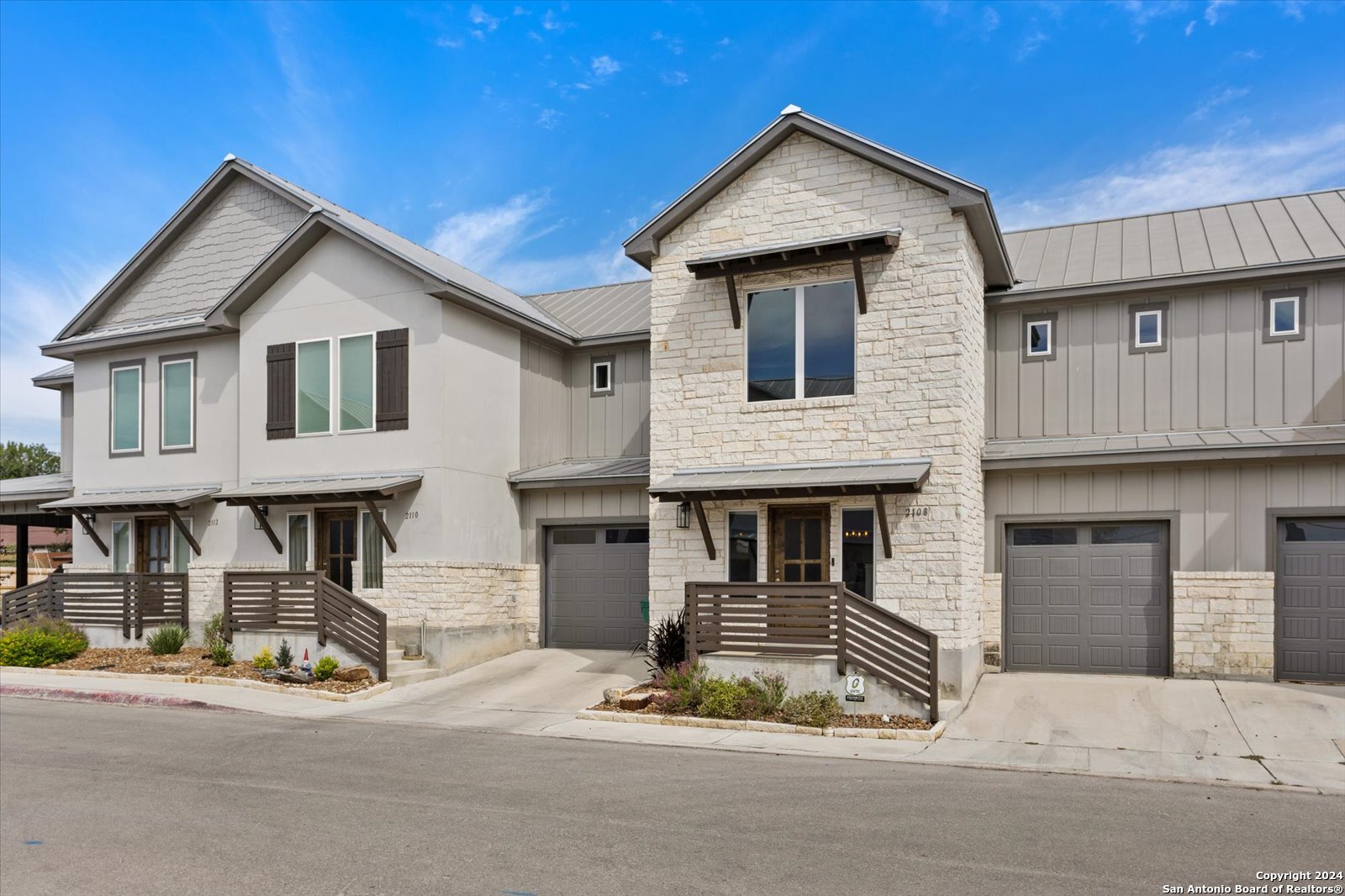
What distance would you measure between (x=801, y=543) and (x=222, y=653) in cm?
968

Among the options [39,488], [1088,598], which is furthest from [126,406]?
[1088,598]

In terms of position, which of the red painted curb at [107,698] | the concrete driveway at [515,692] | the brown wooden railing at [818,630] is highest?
the brown wooden railing at [818,630]

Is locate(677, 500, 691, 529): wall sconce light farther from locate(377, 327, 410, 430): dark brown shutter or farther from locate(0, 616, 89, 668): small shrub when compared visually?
locate(0, 616, 89, 668): small shrub

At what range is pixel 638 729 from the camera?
1277cm

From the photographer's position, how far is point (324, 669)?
16141 mm

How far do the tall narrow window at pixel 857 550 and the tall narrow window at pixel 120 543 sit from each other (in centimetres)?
1483

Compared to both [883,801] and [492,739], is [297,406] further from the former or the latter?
[883,801]

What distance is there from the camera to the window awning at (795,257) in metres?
14.4

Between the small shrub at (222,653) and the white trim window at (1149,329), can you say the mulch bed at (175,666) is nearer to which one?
the small shrub at (222,653)

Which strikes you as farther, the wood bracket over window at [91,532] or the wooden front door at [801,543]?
the wood bracket over window at [91,532]

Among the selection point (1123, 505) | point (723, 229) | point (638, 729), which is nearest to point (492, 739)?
point (638, 729)

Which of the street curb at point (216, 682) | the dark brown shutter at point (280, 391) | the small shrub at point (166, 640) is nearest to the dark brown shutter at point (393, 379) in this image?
the dark brown shutter at point (280, 391)

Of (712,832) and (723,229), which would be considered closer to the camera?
(712,832)

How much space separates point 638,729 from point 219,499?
32.0 ft
